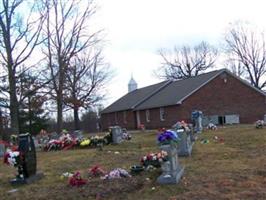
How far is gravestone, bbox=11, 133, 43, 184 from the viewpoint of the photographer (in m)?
12.9

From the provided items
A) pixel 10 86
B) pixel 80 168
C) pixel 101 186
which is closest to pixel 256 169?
pixel 101 186

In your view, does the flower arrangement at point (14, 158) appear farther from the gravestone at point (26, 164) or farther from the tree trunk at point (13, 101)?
the tree trunk at point (13, 101)

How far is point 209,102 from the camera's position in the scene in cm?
4881

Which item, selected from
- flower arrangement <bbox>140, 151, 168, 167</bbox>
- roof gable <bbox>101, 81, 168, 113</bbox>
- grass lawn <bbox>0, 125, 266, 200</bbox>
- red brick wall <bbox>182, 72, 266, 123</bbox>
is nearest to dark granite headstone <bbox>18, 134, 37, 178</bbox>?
grass lawn <bbox>0, 125, 266, 200</bbox>

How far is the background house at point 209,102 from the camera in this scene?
47.8 metres

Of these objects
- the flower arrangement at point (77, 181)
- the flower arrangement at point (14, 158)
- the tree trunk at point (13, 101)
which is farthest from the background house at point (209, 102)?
the flower arrangement at point (77, 181)

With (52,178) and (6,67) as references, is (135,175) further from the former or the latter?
(6,67)

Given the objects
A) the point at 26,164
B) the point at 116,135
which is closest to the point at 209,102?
the point at 116,135

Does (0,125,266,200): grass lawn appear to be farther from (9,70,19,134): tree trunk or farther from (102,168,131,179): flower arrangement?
(9,70,19,134): tree trunk

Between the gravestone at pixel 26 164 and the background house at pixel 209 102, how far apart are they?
33480 millimetres

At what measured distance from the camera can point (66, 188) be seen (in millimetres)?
11305

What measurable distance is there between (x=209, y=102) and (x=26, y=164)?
3701 cm

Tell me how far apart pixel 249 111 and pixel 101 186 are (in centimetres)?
4157

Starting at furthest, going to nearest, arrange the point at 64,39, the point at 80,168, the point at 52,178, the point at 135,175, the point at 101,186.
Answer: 1. the point at 64,39
2. the point at 80,168
3. the point at 52,178
4. the point at 135,175
5. the point at 101,186
